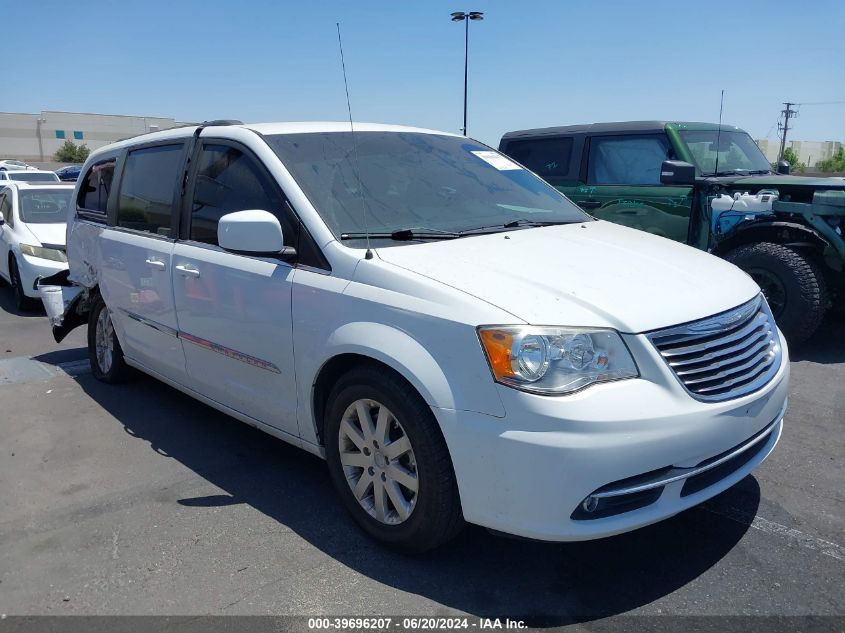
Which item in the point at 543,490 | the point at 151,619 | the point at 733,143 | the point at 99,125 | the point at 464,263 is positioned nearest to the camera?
the point at 543,490

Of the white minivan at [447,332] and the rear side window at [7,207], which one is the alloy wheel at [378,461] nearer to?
the white minivan at [447,332]

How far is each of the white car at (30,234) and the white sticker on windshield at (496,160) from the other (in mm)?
5274

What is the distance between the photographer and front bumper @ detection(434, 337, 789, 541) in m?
2.47

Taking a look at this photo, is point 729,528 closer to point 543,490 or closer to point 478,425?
point 543,490

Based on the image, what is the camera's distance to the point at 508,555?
3082mm

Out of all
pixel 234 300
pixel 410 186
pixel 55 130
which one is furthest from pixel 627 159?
pixel 55 130

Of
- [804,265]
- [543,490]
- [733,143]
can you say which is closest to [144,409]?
[543,490]

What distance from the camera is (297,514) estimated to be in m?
3.50

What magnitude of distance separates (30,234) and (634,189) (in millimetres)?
7297

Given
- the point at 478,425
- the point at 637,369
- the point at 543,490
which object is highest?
the point at 637,369

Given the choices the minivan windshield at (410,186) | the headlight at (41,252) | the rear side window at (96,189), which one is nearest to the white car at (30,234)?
the headlight at (41,252)

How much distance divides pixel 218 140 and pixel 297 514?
6.86ft

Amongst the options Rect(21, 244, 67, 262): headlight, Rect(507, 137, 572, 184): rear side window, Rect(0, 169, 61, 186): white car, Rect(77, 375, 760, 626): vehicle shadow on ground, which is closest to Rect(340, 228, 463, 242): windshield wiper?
Rect(77, 375, 760, 626): vehicle shadow on ground

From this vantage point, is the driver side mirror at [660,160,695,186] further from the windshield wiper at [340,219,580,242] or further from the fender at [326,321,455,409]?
the fender at [326,321,455,409]
